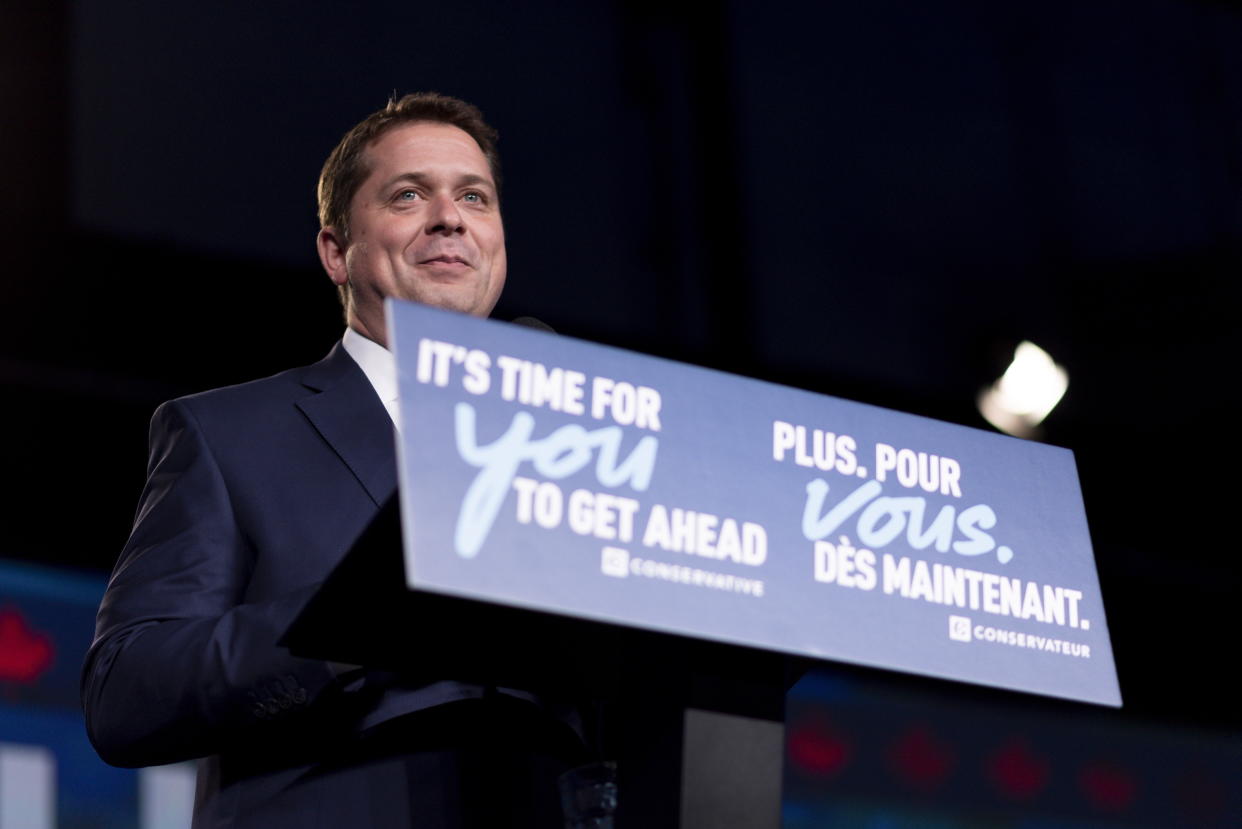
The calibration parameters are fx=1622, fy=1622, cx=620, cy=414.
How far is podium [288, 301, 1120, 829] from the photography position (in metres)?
0.96

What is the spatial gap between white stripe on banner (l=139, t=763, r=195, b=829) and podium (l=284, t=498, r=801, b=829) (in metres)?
2.43

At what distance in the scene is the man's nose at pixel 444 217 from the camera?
1.76 m

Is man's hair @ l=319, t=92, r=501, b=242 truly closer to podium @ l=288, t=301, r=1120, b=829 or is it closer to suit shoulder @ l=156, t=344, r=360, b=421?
suit shoulder @ l=156, t=344, r=360, b=421

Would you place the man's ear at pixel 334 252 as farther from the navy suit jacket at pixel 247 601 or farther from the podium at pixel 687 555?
the podium at pixel 687 555

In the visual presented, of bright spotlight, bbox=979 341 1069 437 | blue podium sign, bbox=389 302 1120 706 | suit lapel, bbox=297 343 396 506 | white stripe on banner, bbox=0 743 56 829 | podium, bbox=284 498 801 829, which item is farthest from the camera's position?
bright spotlight, bbox=979 341 1069 437

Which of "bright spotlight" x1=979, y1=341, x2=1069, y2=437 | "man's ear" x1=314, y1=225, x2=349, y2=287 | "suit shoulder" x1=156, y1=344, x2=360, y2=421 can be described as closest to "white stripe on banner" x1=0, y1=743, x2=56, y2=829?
"man's ear" x1=314, y1=225, x2=349, y2=287

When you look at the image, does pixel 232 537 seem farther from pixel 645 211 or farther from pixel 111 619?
pixel 645 211

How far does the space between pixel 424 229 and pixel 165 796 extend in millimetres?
2058

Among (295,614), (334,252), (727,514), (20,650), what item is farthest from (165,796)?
(727,514)

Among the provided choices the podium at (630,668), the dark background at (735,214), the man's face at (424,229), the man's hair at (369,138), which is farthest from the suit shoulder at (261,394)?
the dark background at (735,214)

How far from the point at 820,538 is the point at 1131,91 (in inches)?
176

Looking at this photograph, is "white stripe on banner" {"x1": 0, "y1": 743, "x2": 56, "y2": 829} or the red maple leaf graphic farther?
the red maple leaf graphic

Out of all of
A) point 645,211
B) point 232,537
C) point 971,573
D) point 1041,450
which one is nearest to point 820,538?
point 971,573

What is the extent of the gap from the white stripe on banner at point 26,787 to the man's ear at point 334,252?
1847 mm
